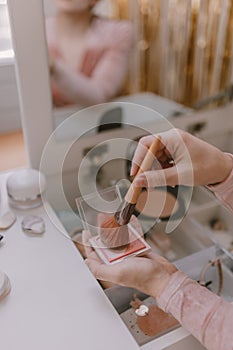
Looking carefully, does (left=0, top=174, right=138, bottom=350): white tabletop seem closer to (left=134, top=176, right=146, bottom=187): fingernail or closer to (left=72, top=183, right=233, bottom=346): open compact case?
(left=72, top=183, right=233, bottom=346): open compact case

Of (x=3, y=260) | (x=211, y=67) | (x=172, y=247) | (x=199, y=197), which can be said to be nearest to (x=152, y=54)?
(x=211, y=67)

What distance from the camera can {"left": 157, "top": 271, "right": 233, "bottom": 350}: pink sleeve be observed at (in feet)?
1.66

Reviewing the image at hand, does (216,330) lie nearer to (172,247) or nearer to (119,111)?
(172,247)

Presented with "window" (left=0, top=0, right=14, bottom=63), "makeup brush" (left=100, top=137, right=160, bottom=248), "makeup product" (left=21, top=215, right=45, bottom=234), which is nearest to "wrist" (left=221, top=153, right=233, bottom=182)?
"makeup brush" (left=100, top=137, right=160, bottom=248)

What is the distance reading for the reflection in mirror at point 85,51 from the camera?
2.54 feet

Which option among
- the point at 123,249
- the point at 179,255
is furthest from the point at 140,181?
the point at 179,255

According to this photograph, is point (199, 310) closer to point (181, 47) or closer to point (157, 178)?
point (157, 178)

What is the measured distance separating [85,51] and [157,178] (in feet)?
1.35

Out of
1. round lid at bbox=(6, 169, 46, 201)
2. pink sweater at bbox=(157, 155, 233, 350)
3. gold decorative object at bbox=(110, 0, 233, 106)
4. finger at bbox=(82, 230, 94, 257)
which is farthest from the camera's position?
gold decorative object at bbox=(110, 0, 233, 106)

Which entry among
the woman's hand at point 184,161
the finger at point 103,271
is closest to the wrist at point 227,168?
the woman's hand at point 184,161

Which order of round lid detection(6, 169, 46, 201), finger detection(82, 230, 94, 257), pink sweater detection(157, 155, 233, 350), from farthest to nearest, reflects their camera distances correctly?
1. round lid detection(6, 169, 46, 201)
2. finger detection(82, 230, 94, 257)
3. pink sweater detection(157, 155, 233, 350)

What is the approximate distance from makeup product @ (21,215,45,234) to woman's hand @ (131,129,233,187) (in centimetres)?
22

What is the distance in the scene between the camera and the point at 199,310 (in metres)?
0.54

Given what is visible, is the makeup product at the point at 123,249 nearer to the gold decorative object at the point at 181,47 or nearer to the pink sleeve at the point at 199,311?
the pink sleeve at the point at 199,311
